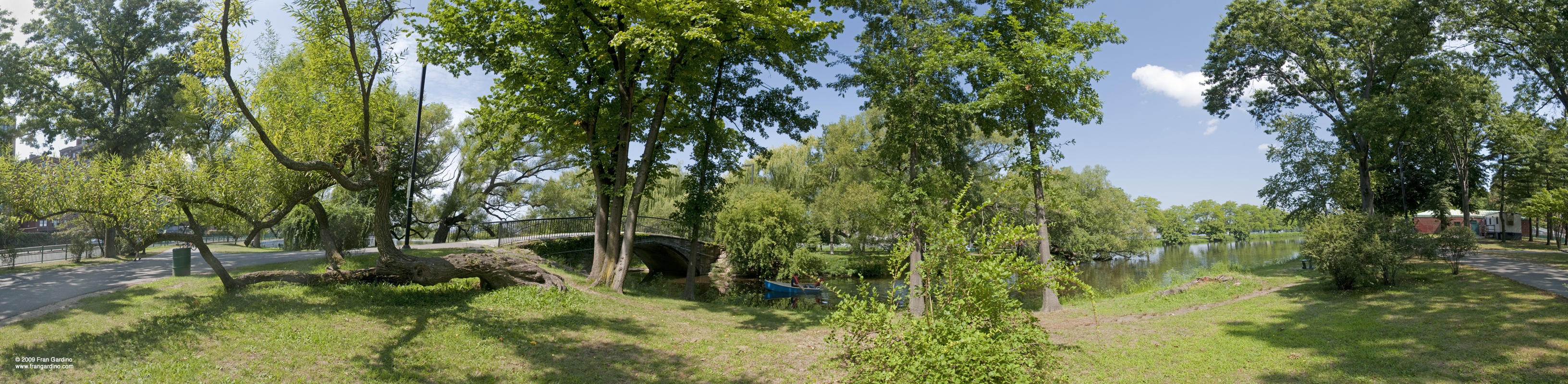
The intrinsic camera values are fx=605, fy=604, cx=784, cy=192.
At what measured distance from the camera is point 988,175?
30.6 meters

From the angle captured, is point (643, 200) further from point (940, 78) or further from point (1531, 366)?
point (1531, 366)

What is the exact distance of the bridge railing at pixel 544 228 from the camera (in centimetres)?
2234

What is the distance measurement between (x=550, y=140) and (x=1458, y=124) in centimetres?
3024

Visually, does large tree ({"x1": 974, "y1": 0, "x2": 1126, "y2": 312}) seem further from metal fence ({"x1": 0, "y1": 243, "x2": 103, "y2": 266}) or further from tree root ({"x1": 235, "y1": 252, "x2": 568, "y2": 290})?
metal fence ({"x1": 0, "y1": 243, "x2": 103, "y2": 266})

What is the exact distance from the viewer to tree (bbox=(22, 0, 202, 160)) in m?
21.3

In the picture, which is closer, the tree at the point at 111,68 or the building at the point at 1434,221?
the tree at the point at 111,68

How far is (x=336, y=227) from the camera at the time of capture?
21.7 metres

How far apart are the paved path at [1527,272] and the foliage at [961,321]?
10.3 m

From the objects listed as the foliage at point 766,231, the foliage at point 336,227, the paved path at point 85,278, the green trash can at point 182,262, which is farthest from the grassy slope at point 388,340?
the foliage at point 766,231

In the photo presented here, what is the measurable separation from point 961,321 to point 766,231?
19943 mm

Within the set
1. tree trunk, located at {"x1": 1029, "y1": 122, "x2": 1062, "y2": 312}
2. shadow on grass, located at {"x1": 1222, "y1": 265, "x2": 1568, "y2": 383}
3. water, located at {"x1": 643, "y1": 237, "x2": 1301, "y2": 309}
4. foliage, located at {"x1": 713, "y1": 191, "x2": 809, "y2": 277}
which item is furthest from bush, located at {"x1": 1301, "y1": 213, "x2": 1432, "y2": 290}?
foliage, located at {"x1": 713, "y1": 191, "x2": 809, "y2": 277}

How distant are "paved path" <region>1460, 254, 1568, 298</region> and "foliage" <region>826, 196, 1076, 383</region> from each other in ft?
33.7

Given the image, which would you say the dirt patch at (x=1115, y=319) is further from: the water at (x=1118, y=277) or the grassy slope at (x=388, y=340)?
the grassy slope at (x=388, y=340)

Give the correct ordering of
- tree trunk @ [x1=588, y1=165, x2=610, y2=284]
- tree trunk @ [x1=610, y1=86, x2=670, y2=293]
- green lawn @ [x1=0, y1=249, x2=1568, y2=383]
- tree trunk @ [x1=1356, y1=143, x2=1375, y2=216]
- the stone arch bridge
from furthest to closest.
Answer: the stone arch bridge
tree trunk @ [x1=1356, y1=143, x2=1375, y2=216]
tree trunk @ [x1=588, y1=165, x2=610, y2=284]
tree trunk @ [x1=610, y1=86, x2=670, y2=293]
green lawn @ [x1=0, y1=249, x2=1568, y2=383]
